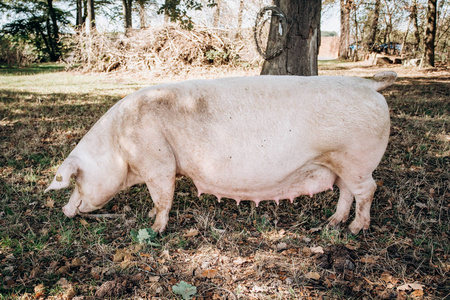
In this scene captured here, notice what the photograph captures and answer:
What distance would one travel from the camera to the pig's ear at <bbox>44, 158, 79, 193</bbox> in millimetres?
2670

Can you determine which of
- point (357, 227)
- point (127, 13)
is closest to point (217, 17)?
point (127, 13)

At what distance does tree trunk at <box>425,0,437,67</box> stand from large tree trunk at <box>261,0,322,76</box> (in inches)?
405

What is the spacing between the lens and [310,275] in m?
2.23

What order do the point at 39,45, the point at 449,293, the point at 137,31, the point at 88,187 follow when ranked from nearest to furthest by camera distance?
the point at 449,293 → the point at 88,187 → the point at 137,31 → the point at 39,45

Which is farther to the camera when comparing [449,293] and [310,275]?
[310,275]

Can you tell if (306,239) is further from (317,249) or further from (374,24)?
(374,24)

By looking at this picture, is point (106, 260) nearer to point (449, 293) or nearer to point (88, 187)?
point (88, 187)

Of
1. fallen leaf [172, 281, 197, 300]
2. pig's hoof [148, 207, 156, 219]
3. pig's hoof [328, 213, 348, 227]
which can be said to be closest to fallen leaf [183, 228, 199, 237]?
pig's hoof [148, 207, 156, 219]

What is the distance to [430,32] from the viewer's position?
470 inches

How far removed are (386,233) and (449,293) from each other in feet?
2.39

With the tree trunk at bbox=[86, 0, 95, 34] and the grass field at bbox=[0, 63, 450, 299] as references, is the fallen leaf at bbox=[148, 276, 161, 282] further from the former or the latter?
the tree trunk at bbox=[86, 0, 95, 34]

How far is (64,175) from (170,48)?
11.3 meters

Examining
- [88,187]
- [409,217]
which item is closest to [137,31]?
[88,187]

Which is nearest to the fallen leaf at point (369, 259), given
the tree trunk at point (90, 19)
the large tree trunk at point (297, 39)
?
the large tree trunk at point (297, 39)
